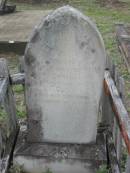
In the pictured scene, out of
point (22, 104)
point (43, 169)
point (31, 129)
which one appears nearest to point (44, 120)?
point (31, 129)

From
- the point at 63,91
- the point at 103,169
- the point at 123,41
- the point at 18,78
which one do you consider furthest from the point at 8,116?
the point at 123,41

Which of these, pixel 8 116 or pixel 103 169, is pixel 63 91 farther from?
pixel 103 169

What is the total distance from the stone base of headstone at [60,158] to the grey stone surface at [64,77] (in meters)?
0.09

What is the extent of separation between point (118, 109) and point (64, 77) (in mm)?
541

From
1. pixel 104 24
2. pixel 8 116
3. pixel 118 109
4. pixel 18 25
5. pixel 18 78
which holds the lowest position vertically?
pixel 104 24

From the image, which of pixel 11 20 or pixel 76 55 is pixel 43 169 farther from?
pixel 11 20

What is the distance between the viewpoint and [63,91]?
11.6 ft

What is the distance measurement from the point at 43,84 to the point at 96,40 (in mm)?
600

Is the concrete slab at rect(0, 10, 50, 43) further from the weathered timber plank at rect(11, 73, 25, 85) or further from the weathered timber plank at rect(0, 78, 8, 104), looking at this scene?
the weathered timber plank at rect(0, 78, 8, 104)

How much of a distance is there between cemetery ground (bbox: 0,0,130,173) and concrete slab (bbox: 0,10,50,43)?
0.33m

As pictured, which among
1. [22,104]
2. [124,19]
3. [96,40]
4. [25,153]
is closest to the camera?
[96,40]

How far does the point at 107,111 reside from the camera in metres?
3.96

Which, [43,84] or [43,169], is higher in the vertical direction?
[43,84]

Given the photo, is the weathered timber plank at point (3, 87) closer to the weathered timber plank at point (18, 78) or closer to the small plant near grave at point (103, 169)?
the weathered timber plank at point (18, 78)
